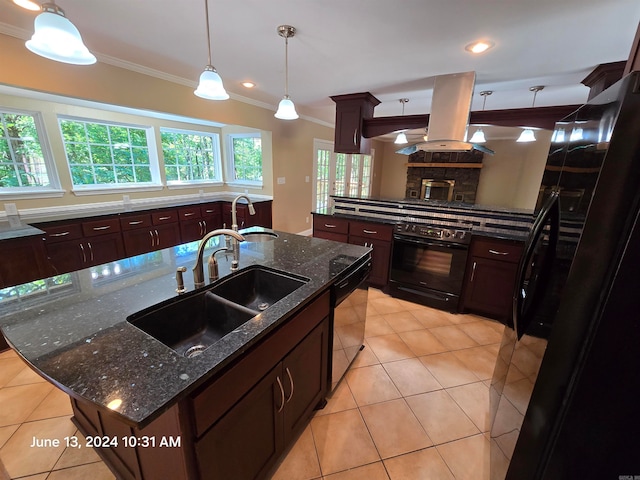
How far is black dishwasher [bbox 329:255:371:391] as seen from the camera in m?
1.50

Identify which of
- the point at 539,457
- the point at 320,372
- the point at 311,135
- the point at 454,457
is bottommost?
the point at 454,457

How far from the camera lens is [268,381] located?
3.37 feet

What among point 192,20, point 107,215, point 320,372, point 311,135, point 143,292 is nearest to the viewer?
point 143,292

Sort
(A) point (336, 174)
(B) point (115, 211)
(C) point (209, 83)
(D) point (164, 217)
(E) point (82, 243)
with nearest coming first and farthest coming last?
(C) point (209, 83) < (E) point (82, 243) < (B) point (115, 211) < (D) point (164, 217) < (A) point (336, 174)

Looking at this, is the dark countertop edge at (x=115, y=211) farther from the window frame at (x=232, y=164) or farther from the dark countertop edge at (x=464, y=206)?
the dark countertop edge at (x=464, y=206)

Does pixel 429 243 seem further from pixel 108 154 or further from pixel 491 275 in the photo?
pixel 108 154

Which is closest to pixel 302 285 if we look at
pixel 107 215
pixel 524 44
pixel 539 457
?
pixel 539 457

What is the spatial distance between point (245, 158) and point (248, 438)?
190 inches

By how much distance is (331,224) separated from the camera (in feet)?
10.7

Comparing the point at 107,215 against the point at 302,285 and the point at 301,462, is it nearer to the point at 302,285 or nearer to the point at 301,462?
the point at 302,285

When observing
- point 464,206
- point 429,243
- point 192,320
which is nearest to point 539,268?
point 192,320

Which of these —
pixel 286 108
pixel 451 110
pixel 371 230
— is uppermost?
pixel 451 110

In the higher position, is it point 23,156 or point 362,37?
point 362,37

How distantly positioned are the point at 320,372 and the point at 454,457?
0.83 metres
